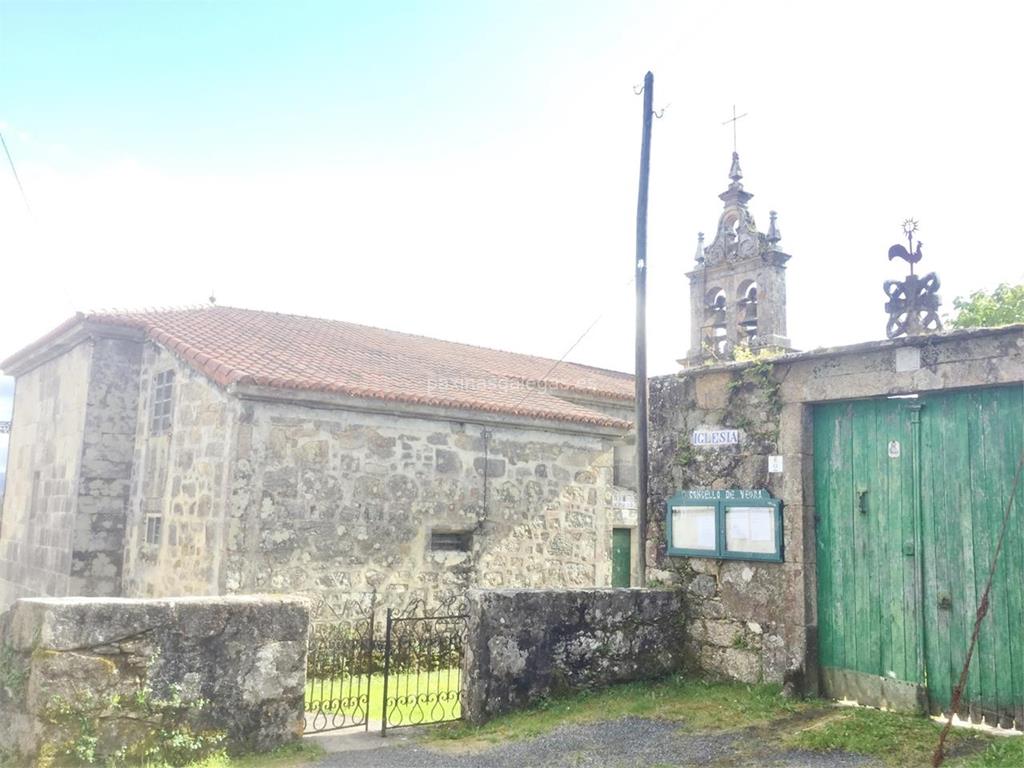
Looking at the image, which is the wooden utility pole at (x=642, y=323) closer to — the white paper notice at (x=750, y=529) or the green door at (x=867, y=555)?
the white paper notice at (x=750, y=529)

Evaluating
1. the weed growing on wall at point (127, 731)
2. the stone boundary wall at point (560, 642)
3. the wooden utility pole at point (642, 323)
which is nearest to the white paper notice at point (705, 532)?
the stone boundary wall at point (560, 642)

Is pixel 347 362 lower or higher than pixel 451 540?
higher

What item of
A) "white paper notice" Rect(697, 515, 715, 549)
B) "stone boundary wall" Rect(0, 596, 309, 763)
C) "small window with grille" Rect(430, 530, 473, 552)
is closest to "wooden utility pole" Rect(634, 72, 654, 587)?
"white paper notice" Rect(697, 515, 715, 549)

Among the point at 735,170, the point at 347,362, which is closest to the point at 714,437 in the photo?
the point at 347,362

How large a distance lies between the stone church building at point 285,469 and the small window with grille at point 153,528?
4cm

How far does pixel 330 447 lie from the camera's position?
10.5 meters

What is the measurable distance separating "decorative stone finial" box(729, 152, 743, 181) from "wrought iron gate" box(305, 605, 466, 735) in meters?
13.0

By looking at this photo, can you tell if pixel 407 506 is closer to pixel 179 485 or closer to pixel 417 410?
pixel 417 410

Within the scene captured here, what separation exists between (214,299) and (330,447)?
6.25 m

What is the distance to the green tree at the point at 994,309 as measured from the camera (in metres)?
19.3

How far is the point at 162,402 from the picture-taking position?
11633 mm

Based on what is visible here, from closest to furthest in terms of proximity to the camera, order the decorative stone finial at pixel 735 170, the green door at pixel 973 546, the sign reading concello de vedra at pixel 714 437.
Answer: the green door at pixel 973 546, the sign reading concello de vedra at pixel 714 437, the decorative stone finial at pixel 735 170

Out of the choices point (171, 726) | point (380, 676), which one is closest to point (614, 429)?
point (380, 676)

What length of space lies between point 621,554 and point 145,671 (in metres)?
11.3
